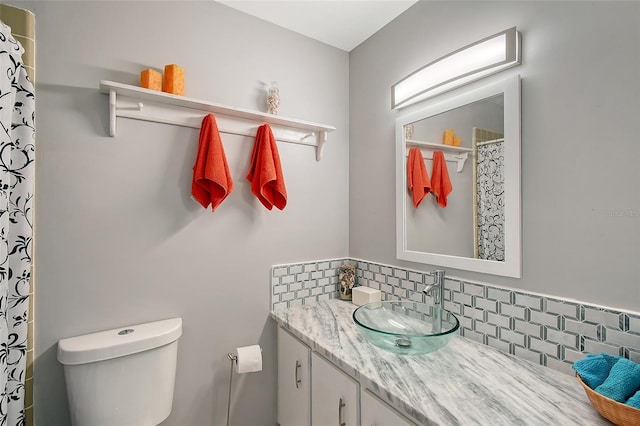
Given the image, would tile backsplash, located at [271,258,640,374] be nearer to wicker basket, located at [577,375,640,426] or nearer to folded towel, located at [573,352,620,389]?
folded towel, located at [573,352,620,389]

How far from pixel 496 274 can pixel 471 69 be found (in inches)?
34.9

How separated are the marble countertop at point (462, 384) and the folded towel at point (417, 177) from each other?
0.71 m

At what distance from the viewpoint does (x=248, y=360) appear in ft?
4.95

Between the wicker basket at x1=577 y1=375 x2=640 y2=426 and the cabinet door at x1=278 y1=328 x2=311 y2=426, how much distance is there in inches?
39.5

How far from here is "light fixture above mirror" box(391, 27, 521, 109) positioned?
119cm

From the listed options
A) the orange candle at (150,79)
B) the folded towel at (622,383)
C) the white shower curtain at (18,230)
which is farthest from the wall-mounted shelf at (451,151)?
the white shower curtain at (18,230)

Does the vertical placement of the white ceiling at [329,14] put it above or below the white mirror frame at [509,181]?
above

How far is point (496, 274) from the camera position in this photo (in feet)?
4.14

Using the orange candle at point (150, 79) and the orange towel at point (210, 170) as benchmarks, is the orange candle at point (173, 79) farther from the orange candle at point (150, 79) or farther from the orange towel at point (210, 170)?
the orange towel at point (210, 170)

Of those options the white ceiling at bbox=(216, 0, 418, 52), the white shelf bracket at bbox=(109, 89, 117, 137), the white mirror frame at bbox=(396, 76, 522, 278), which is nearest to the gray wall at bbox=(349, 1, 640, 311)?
the white mirror frame at bbox=(396, 76, 522, 278)

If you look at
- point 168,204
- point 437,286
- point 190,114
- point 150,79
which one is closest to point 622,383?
point 437,286

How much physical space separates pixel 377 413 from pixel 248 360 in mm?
731

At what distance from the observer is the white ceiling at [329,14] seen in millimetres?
1628

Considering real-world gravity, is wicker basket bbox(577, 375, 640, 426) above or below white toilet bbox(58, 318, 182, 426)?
above
